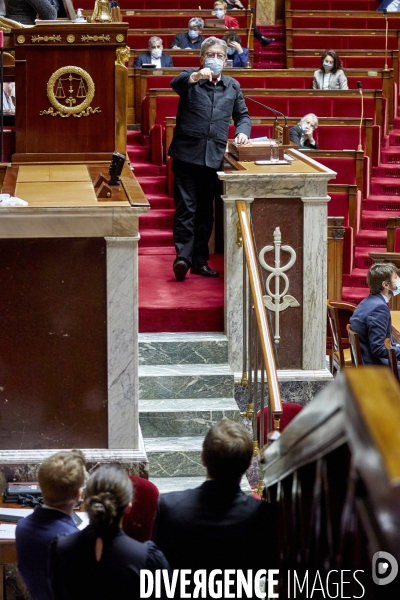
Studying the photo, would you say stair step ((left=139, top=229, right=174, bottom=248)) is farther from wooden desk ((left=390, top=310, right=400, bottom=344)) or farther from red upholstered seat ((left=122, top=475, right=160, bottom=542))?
red upholstered seat ((left=122, top=475, right=160, bottom=542))

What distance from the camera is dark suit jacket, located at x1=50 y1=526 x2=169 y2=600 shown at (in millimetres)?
2480

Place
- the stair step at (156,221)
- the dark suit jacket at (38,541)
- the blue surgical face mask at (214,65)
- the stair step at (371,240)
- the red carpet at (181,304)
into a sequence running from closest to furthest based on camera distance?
the dark suit jacket at (38,541), the red carpet at (181,304), the blue surgical face mask at (214,65), the stair step at (156,221), the stair step at (371,240)

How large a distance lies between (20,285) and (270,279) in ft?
5.06

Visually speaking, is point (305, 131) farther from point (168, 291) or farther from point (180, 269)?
point (168, 291)

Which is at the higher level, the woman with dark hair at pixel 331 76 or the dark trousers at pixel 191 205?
the woman with dark hair at pixel 331 76

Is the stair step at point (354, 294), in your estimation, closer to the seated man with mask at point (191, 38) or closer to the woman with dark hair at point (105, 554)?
the seated man with mask at point (191, 38)

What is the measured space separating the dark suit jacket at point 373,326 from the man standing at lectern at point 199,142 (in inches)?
37.1

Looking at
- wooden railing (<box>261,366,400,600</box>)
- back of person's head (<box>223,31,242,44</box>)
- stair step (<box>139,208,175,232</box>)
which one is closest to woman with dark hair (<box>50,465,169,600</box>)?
wooden railing (<box>261,366,400,600</box>)

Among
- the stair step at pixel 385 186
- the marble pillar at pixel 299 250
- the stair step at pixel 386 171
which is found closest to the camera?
the marble pillar at pixel 299 250

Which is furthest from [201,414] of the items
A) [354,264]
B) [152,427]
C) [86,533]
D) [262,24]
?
[262,24]

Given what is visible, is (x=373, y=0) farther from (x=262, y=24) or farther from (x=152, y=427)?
(x=152, y=427)

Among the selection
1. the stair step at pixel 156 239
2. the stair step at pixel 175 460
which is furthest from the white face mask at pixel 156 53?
the stair step at pixel 175 460

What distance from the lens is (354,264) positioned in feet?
28.0

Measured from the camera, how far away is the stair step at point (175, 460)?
15.9 ft
